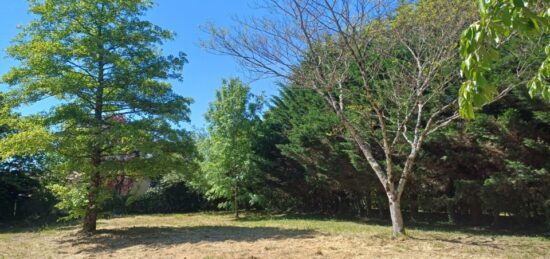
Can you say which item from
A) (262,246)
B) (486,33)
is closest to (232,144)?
(262,246)

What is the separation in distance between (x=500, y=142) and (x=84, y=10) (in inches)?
467

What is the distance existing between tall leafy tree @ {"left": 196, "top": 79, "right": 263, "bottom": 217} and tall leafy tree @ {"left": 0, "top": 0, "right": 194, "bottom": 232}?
24.6 ft

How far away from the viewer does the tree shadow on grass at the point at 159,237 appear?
421 inches

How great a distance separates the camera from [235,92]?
70.1ft

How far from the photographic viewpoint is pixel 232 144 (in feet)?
68.4

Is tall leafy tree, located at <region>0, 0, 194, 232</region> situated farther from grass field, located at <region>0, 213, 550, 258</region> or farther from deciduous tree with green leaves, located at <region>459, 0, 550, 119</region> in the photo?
deciduous tree with green leaves, located at <region>459, 0, 550, 119</region>

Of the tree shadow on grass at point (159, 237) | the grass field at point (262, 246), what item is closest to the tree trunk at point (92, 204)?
the tree shadow on grass at point (159, 237)

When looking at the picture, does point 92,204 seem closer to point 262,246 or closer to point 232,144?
point 262,246

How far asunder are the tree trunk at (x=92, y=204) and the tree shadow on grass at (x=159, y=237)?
318mm

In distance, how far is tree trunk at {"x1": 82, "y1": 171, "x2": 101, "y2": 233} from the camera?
1230 cm

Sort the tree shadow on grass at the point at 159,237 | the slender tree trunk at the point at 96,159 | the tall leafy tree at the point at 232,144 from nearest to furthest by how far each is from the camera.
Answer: the tree shadow on grass at the point at 159,237 < the slender tree trunk at the point at 96,159 < the tall leafy tree at the point at 232,144

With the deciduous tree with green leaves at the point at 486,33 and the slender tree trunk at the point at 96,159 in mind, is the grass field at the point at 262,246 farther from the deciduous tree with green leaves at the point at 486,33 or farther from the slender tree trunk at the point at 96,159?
the deciduous tree with green leaves at the point at 486,33

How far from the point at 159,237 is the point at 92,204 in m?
2.23

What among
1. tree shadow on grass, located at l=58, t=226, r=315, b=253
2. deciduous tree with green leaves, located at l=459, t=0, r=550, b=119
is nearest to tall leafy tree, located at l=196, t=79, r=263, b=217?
tree shadow on grass, located at l=58, t=226, r=315, b=253
